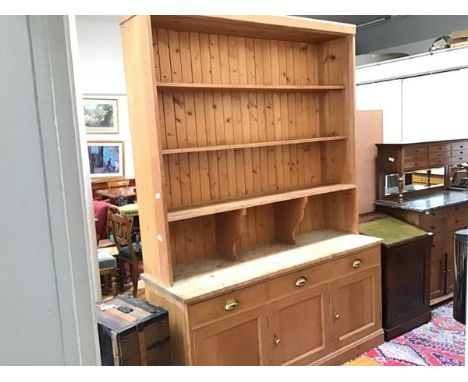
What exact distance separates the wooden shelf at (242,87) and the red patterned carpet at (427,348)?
6.32 ft

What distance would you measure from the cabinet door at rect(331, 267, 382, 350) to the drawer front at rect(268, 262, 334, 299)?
13 centimetres

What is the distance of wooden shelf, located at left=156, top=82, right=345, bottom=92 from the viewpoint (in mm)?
2311

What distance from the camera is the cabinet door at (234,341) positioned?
2217mm

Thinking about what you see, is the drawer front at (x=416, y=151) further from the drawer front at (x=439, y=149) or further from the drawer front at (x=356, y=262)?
the drawer front at (x=356, y=262)

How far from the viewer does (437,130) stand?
481 centimetres

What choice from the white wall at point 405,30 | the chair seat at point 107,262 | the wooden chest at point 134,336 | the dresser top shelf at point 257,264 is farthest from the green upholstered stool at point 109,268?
the white wall at point 405,30

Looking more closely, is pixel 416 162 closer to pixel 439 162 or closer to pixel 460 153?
pixel 439 162

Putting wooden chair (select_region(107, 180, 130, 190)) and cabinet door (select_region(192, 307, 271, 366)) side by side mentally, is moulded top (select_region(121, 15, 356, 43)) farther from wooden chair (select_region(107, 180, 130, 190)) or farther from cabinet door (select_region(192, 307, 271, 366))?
wooden chair (select_region(107, 180, 130, 190))

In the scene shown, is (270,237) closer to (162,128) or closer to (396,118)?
(162,128)

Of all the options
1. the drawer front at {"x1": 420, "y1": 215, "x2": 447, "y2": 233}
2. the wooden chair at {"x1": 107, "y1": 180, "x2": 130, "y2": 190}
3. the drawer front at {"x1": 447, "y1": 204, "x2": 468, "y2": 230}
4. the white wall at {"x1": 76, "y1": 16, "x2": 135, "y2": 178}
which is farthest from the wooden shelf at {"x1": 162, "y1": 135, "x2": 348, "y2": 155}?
the wooden chair at {"x1": 107, "y1": 180, "x2": 130, "y2": 190}

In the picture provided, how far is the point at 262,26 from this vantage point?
252cm

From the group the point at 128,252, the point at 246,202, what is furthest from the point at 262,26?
the point at 128,252

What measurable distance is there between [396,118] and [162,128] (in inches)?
145
